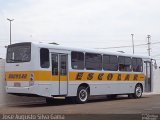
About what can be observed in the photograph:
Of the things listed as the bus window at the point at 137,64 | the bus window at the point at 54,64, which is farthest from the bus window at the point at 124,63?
the bus window at the point at 54,64

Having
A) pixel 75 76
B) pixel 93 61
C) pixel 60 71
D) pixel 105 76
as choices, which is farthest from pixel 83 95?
pixel 105 76

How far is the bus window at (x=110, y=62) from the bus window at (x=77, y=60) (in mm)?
2100

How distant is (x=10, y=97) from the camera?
22.5 m

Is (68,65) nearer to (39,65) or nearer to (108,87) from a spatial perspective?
(39,65)

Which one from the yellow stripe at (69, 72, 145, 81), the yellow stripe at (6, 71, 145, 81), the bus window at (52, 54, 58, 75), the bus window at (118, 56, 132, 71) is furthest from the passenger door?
the bus window at (52, 54, 58, 75)

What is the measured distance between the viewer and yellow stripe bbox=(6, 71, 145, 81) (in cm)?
2078

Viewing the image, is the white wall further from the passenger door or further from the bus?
the passenger door

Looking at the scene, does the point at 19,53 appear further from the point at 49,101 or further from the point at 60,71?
the point at 49,101

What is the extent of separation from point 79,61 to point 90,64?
0.94m

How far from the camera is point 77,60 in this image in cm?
2308

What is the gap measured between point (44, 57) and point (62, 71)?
A: 1.42m

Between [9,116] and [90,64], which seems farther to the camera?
[90,64]

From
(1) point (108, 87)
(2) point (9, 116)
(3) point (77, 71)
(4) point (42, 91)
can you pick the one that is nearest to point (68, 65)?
(3) point (77, 71)

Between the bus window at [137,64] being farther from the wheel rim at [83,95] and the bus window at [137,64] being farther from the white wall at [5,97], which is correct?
the white wall at [5,97]
